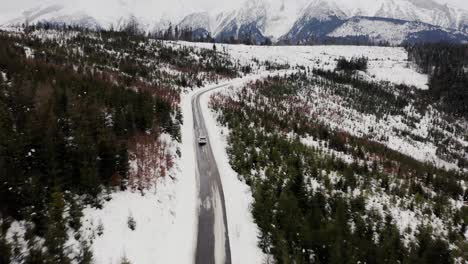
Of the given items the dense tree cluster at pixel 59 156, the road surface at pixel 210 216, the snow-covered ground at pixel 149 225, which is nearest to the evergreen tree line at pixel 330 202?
the road surface at pixel 210 216

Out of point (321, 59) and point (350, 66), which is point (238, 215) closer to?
point (350, 66)

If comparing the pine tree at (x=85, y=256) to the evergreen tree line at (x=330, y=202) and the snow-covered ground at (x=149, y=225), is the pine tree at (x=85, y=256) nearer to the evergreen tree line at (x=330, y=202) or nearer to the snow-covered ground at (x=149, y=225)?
the snow-covered ground at (x=149, y=225)

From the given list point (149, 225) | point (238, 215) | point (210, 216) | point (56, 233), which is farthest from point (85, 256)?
point (238, 215)

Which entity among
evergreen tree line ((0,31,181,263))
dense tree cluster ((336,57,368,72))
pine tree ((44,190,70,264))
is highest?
dense tree cluster ((336,57,368,72))

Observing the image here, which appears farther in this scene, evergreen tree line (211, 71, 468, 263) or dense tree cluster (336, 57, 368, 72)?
dense tree cluster (336, 57, 368, 72)

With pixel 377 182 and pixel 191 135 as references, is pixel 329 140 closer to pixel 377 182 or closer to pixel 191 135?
pixel 377 182

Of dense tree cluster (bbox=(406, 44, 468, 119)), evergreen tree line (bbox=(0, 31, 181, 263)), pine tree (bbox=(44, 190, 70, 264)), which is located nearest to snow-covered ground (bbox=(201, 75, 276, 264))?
evergreen tree line (bbox=(0, 31, 181, 263))

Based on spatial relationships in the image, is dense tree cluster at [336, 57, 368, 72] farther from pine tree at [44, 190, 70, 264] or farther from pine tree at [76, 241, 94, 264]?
pine tree at [76, 241, 94, 264]
